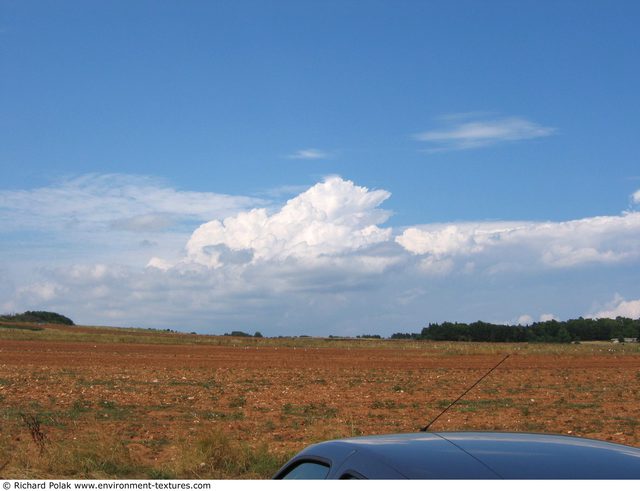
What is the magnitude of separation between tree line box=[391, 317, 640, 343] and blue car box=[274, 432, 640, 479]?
300ft

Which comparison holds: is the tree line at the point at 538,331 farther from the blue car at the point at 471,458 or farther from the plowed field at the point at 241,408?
the blue car at the point at 471,458

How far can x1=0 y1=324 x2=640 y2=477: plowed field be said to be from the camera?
37.6 feet

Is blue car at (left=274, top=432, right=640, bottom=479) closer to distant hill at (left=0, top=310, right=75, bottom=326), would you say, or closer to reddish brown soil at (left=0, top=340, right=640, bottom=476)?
reddish brown soil at (left=0, top=340, right=640, bottom=476)

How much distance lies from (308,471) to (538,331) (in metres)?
101

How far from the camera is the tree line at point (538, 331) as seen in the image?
9657 cm

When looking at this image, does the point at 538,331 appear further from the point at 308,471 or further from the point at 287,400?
the point at 308,471

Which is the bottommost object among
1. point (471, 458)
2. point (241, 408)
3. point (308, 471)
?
point (241, 408)

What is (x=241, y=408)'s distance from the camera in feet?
64.6

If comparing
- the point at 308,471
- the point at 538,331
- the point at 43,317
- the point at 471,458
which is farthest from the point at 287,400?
the point at 43,317

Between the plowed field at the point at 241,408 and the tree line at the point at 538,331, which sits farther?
the tree line at the point at 538,331

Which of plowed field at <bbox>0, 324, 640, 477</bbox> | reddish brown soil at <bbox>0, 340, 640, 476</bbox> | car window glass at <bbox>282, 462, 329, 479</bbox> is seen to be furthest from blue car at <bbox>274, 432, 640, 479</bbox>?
reddish brown soil at <bbox>0, 340, 640, 476</bbox>

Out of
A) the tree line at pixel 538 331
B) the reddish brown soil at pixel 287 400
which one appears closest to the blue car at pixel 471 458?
the reddish brown soil at pixel 287 400
